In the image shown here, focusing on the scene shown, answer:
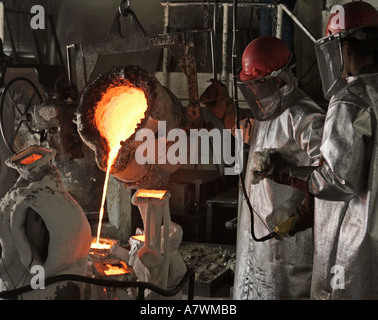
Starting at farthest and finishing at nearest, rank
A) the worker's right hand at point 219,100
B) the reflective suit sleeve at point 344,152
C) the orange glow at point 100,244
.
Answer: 1. the worker's right hand at point 219,100
2. the orange glow at point 100,244
3. the reflective suit sleeve at point 344,152

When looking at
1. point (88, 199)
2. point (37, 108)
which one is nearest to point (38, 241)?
point (37, 108)

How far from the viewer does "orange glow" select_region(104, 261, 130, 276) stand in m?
2.56

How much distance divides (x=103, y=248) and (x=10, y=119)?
2.88 metres

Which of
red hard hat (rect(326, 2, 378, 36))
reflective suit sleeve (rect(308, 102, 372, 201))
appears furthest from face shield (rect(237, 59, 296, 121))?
reflective suit sleeve (rect(308, 102, 372, 201))

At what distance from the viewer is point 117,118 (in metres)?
3.24

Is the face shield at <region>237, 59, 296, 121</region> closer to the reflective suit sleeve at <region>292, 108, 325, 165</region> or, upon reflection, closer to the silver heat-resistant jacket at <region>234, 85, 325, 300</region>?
the silver heat-resistant jacket at <region>234, 85, 325, 300</region>

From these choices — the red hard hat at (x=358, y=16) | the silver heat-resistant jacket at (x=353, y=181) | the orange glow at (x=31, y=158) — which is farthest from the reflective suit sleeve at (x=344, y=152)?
the orange glow at (x=31, y=158)

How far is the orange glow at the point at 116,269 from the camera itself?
256 cm

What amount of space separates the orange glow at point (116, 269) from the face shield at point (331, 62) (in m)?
1.34

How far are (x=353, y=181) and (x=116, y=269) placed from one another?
1211mm

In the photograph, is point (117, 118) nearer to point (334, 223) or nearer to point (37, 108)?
point (37, 108)

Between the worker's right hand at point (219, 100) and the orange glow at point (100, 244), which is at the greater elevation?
the worker's right hand at point (219, 100)

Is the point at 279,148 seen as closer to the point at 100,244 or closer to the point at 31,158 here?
the point at 100,244

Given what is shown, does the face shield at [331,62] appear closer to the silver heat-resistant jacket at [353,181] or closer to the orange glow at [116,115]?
the silver heat-resistant jacket at [353,181]
